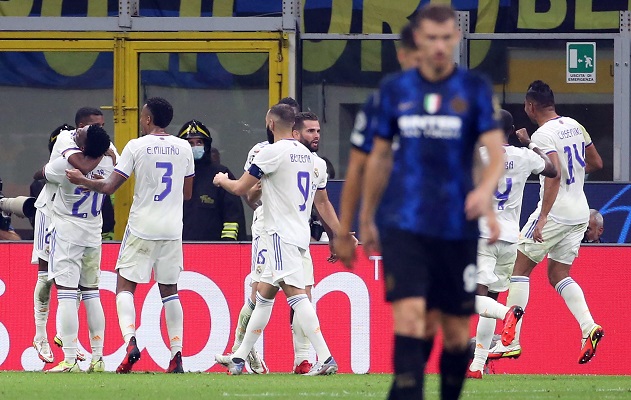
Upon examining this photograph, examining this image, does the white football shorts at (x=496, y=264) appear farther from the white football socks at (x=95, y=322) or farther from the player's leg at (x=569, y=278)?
the white football socks at (x=95, y=322)

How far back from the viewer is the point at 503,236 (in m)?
11.0

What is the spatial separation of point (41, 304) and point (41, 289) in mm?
142

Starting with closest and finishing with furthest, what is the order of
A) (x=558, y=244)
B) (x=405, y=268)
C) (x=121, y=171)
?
(x=405, y=268) < (x=121, y=171) < (x=558, y=244)

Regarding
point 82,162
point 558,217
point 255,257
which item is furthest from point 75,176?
point 558,217

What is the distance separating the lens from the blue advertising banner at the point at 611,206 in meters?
13.5

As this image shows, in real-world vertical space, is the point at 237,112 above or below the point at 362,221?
above

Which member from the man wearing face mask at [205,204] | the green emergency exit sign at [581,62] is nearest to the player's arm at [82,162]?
the man wearing face mask at [205,204]

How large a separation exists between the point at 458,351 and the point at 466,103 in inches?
43.9

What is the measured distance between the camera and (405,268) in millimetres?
5867

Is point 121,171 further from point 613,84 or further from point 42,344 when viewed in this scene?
point 613,84

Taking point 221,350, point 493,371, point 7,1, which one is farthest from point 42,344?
point 7,1

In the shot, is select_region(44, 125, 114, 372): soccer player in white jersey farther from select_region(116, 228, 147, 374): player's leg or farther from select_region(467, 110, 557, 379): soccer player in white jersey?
select_region(467, 110, 557, 379): soccer player in white jersey

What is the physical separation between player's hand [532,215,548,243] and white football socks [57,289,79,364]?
3772 millimetres

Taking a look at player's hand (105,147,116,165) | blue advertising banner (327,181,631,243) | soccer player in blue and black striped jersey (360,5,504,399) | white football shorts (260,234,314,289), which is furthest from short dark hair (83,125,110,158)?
soccer player in blue and black striped jersey (360,5,504,399)
